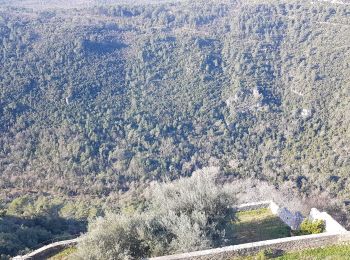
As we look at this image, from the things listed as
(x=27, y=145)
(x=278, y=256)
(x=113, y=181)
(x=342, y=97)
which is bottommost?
(x=113, y=181)

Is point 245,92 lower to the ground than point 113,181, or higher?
higher

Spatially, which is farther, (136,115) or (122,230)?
(136,115)

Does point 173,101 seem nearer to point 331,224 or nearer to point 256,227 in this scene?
point 256,227

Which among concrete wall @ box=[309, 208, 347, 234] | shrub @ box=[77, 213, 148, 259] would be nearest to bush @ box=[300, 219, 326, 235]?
concrete wall @ box=[309, 208, 347, 234]

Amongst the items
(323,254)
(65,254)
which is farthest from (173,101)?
(323,254)

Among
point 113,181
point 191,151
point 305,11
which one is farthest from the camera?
point 305,11

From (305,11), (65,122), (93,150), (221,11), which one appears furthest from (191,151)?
(221,11)

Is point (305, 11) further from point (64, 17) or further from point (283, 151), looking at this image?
point (64, 17)

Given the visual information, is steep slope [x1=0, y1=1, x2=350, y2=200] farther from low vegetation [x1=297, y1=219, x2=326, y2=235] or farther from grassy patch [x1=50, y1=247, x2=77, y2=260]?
grassy patch [x1=50, y1=247, x2=77, y2=260]
